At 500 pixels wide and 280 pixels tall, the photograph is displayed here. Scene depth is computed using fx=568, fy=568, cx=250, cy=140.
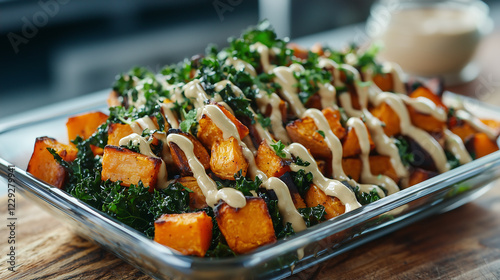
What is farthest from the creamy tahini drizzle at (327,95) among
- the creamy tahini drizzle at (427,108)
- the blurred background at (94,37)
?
the blurred background at (94,37)

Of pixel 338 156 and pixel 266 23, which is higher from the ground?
pixel 266 23

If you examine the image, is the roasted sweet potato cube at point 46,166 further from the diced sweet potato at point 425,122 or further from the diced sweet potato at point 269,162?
the diced sweet potato at point 425,122

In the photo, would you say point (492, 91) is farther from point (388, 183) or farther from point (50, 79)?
point (50, 79)

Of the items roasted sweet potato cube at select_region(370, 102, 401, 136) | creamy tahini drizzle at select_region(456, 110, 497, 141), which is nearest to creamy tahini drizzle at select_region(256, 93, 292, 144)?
roasted sweet potato cube at select_region(370, 102, 401, 136)

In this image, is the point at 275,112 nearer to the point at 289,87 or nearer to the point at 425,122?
the point at 289,87

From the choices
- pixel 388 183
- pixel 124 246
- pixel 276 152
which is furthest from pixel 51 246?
pixel 388 183

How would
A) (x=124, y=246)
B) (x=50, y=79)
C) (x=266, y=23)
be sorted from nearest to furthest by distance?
1. (x=124, y=246)
2. (x=266, y=23)
3. (x=50, y=79)

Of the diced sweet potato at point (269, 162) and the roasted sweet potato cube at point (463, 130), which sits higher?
the diced sweet potato at point (269, 162)
